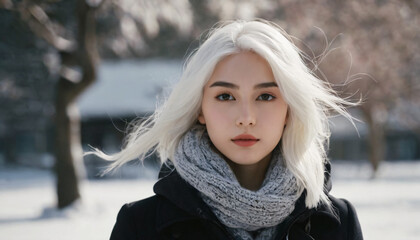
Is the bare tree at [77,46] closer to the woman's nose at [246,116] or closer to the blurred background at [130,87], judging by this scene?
the blurred background at [130,87]

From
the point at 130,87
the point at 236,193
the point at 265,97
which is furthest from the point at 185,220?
the point at 130,87

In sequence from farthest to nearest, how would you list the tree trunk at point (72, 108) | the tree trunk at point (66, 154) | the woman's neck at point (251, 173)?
the tree trunk at point (66, 154), the tree trunk at point (72, 108), the woman's neck at point (251, 173)

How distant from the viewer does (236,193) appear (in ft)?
6.75

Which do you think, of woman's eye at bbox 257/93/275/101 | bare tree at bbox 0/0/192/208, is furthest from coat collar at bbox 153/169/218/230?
bare tree at bbox 0/0/192/208

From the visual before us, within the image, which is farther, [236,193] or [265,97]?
[265,97]

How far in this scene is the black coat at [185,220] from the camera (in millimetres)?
2100

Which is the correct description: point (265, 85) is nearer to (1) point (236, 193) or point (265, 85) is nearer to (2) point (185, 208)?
(1) point (236, 193)

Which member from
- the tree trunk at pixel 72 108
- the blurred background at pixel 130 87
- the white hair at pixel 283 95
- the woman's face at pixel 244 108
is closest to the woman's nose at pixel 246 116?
the woman's face at pixel 244 108

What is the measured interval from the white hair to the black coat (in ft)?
0.26

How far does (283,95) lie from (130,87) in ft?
98.9

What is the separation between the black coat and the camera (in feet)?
6.89

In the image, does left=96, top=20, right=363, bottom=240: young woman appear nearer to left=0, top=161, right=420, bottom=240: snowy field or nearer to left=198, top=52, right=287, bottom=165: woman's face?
left=198, top=52, right=287, bottom=165: woman's face

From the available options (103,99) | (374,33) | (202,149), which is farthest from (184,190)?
(103,99)

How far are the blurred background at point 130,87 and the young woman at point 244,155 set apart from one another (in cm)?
40
